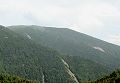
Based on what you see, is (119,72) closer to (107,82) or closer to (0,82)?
(107,82)

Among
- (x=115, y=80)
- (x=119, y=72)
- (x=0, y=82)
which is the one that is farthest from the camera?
(x=0, y=82)

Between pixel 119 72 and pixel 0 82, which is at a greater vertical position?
pixel 119 72

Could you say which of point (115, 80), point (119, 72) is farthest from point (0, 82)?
point (115, 80)

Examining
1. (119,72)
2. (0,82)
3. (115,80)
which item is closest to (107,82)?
(115,80)

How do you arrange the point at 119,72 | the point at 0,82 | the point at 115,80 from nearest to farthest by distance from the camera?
the point at 115,80
the point at 119,72
the point at 0,82

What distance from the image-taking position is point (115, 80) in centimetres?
11112

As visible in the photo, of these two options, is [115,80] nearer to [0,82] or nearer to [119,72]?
[119,72]

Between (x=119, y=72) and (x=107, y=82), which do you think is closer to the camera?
(x=107, y=82)

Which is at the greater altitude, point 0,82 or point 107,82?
point 107,82

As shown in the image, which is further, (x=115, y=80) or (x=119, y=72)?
(x=119, y=72)

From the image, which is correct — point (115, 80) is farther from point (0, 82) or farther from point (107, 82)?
point (0, 82)

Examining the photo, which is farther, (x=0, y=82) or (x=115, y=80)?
(x=0, y=82)

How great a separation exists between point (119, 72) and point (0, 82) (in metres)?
91.2

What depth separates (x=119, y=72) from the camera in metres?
134
